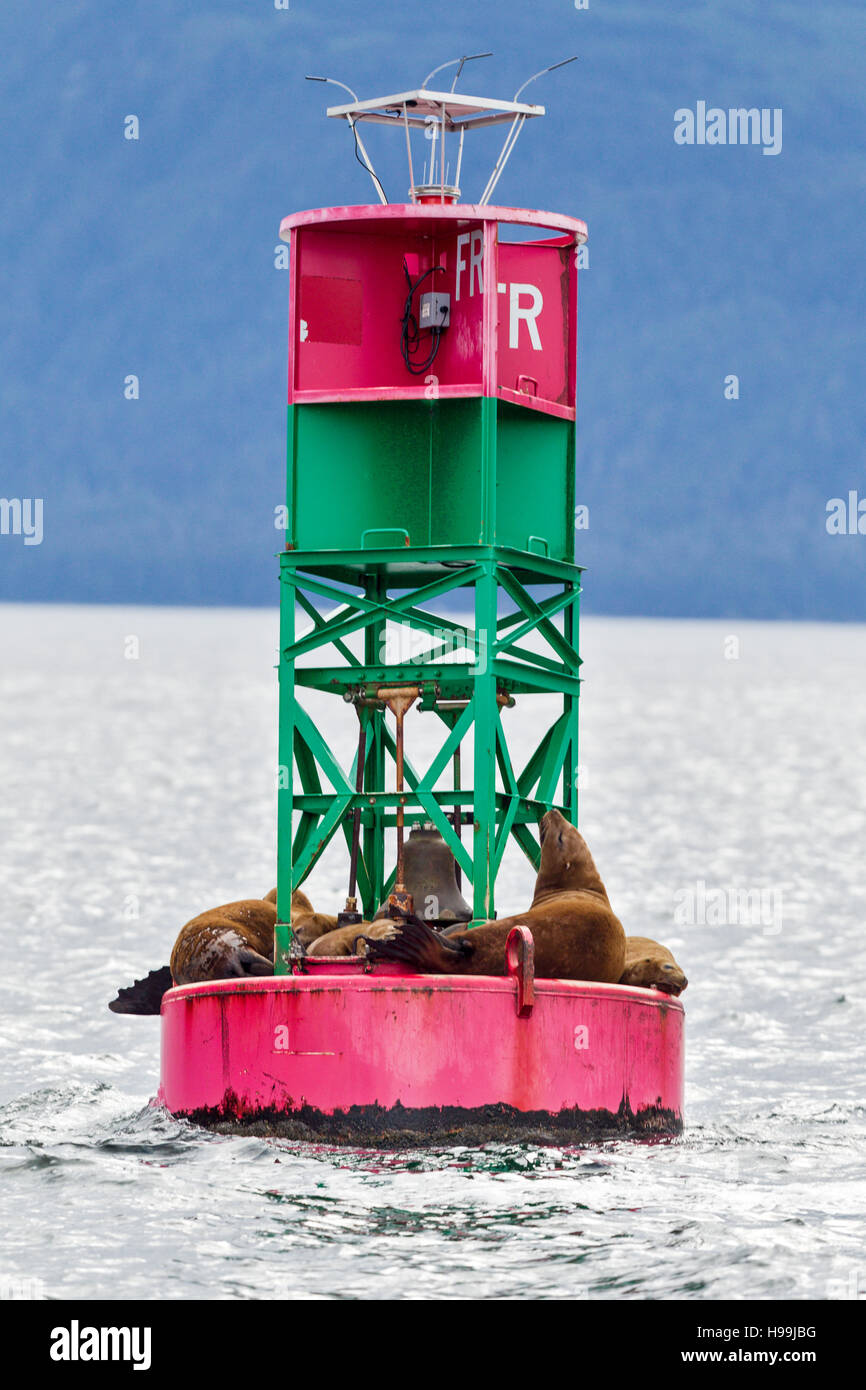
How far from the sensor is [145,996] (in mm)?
29484

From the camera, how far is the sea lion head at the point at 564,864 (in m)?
26.9

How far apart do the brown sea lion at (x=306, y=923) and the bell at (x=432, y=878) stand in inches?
33.4

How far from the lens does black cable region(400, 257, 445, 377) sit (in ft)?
91.2

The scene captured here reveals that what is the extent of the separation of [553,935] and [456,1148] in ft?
8.46

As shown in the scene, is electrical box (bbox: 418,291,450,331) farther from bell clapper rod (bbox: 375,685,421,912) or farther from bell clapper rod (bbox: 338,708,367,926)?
bell clapper rod (bbox: 338,708,367,926)

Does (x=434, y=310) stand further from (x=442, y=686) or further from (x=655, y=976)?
(x=655, y=976)

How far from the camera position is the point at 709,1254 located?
20.8 meters

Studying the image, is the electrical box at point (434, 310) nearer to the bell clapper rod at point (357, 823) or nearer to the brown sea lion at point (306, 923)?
the bell clapper rod at point (357, 823)

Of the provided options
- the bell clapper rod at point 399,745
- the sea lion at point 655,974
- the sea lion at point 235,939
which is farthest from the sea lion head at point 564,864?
the sea lion at point 235,939

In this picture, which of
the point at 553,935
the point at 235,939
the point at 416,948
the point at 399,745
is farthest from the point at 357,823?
the point at 416,948

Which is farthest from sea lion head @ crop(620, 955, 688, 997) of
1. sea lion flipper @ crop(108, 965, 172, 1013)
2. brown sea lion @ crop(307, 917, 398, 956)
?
sea lion flipper @ crop(108, 965, 172, 1013)

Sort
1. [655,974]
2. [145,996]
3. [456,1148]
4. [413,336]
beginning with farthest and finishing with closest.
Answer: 1. [145,996]
2. [413,336]
3. [655,974]
4. [456,1148]

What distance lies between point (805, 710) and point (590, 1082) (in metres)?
112

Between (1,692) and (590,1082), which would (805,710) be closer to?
(1,692)
